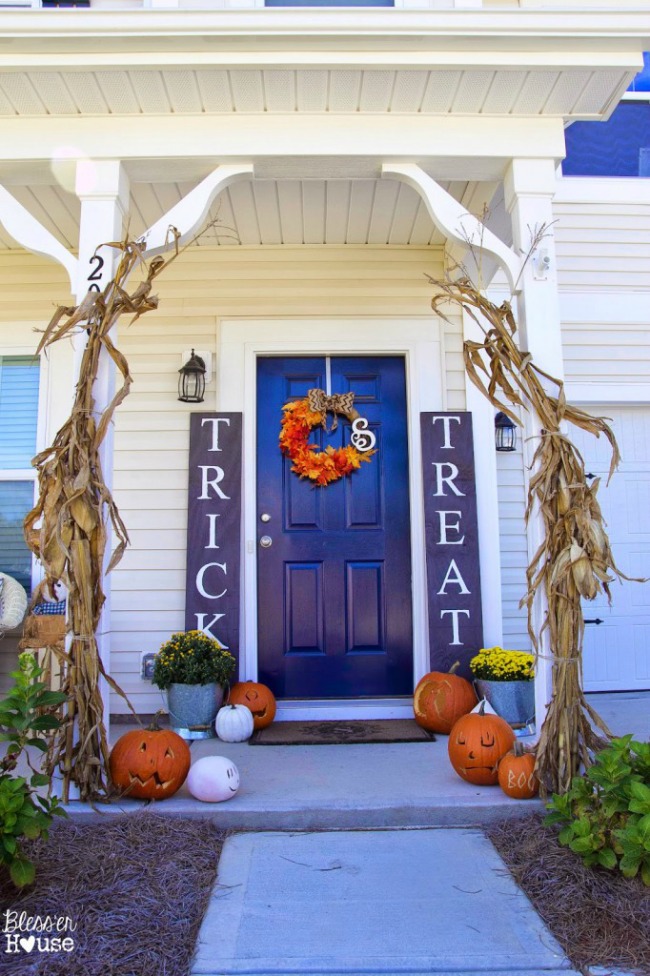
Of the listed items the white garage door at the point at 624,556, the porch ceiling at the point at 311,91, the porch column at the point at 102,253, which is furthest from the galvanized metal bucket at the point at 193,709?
the porch ceiling at the point at 311,91

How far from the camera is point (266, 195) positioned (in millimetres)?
3584

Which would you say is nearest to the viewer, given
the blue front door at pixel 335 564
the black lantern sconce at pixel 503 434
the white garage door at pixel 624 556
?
the blue front door at pixel 335 564

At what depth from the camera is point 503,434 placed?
4.09m

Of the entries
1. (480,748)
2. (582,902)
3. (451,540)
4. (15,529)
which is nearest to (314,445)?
(451,540)

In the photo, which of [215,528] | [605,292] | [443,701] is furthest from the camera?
[605,292]

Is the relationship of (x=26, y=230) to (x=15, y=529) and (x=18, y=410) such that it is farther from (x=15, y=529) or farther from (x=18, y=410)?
(x=15, y=529)

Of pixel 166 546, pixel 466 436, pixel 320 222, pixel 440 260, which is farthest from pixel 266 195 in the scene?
pixel 166 546

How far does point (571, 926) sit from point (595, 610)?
2555 mm

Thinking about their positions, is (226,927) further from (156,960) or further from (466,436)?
(466,436)

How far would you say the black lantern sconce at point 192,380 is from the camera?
4.00 m

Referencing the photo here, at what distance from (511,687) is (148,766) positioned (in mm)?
1791

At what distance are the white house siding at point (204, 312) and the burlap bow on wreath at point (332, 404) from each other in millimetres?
471

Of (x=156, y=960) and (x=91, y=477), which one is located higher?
(x=91, y=477)

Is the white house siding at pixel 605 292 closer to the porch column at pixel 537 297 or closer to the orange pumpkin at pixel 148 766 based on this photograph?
the porch column at pixel 537 297
